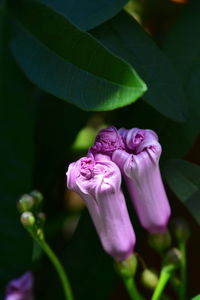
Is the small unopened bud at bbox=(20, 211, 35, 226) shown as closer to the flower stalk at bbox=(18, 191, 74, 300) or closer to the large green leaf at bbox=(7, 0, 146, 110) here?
the flower stalk at bbox=(18, 191, 74, 300)

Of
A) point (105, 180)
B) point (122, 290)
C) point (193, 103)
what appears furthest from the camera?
point (122, 290)

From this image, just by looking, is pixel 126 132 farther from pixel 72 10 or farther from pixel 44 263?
pixel 44 263

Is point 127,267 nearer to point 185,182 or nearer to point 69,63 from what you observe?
point 185,182

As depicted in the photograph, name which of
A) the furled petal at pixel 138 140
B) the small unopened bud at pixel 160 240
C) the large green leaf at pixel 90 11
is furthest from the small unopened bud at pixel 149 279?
the large green leaf at pixel 90 11

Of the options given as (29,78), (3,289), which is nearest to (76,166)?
(29,78)

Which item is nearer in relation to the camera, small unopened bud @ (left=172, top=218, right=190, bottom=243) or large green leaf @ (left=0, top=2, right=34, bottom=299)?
small unopened bud @ (left=172, top=218, right=190, bottom=243)

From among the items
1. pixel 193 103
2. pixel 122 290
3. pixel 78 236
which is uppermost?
pixel 193 103

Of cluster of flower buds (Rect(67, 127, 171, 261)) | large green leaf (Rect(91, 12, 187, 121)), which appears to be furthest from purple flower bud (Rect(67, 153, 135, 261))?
large green leaf (Rect(91, 12, 187, 121))

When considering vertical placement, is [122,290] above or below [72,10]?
below
